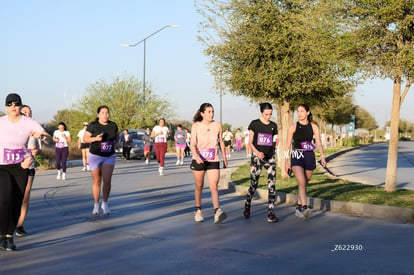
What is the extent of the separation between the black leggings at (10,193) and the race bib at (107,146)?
10.1ft

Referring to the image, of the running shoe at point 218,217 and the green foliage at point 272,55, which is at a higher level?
the green foliage at point 272,55

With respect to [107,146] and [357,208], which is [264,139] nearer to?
[357,208]

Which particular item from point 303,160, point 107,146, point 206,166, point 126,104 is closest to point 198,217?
point 206,166

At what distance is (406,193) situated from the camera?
12820 mm

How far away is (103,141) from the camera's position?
11.2m

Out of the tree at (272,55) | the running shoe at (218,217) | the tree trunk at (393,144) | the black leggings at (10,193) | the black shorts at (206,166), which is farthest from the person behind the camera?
the tree at (272,55)

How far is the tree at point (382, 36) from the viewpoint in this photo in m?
11.8

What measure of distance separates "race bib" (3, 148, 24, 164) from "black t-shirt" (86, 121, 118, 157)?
315 cm

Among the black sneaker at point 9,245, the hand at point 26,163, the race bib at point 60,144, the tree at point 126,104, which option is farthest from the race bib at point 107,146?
the tree at point 126,104

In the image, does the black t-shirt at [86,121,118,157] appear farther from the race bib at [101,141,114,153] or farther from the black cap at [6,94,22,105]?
the black cap at [6,94,22,105]

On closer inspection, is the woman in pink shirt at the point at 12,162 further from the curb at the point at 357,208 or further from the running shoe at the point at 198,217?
the curb at the point at 357,208

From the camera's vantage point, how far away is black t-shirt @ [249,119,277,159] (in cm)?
1081

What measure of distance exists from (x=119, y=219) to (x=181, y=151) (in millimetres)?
18174

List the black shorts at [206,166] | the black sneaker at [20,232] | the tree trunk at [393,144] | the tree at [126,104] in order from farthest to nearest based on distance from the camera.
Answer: the tree at [126,104], the tree trunk at [393,144], the black shorts at [206,166], the black sneaker at [20,232]
